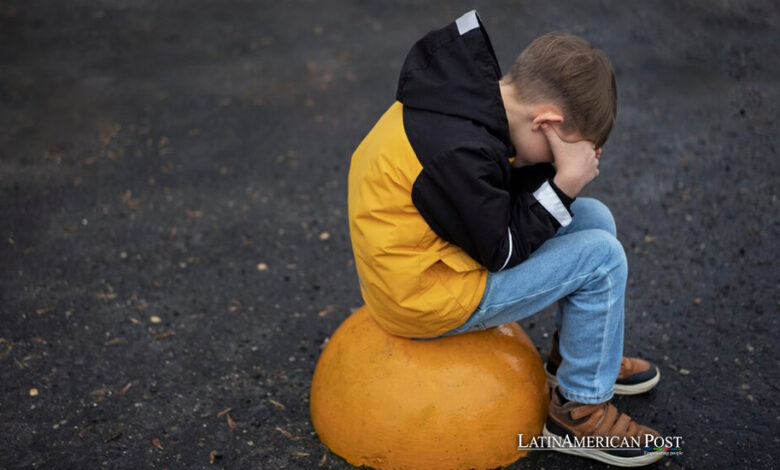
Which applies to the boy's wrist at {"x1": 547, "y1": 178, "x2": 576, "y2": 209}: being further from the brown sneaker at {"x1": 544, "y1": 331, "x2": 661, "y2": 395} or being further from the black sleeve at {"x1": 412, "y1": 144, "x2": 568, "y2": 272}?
the brown sneaker at {"x1": 544, "y1": 331, "x2": 661, "y2": 395}

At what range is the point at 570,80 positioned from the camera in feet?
9.95

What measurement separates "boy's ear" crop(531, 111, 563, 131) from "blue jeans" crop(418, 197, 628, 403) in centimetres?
50

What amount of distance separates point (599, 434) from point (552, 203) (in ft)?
3.58

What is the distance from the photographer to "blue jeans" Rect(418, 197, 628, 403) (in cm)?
324

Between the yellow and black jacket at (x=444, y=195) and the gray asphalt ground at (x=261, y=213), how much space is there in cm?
98

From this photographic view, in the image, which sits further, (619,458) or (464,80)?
(619,458)

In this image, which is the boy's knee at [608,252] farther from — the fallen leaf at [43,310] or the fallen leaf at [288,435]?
the fallen leaf at [43,310]

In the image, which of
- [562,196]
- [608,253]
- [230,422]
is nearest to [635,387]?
[608,253]

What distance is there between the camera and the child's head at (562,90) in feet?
9.96

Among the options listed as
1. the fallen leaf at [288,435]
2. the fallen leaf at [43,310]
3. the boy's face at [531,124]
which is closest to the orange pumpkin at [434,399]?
the fallen leaf at [288,435]

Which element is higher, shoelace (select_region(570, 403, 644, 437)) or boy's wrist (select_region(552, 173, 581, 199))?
boy's wrist (select_region(552, 173, 581, 199))

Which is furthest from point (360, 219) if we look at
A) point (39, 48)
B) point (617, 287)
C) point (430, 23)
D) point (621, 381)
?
point (39, 48)

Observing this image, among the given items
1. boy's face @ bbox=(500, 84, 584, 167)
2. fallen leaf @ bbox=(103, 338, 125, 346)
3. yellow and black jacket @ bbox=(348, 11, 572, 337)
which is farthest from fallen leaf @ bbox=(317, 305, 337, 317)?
boy's face @ bbox=(500, 84, 584, 167)

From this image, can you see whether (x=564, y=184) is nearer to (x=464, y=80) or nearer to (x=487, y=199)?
(x=487, y=199)
